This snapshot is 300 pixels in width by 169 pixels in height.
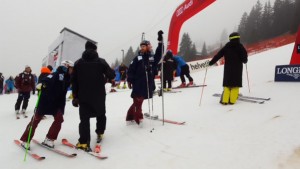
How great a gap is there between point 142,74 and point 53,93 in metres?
1.85

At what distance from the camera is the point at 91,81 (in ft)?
15.9

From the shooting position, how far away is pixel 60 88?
534cm

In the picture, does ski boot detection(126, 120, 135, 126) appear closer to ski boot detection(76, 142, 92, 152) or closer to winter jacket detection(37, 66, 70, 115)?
winter jacket detection(37, 66, 70, 115)

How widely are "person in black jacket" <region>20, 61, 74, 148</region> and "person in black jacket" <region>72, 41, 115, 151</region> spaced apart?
1.72 ft

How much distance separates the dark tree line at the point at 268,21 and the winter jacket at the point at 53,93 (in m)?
26.9

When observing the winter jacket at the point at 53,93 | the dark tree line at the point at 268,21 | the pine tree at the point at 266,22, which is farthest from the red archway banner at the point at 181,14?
the pine tree at the point at 266,22

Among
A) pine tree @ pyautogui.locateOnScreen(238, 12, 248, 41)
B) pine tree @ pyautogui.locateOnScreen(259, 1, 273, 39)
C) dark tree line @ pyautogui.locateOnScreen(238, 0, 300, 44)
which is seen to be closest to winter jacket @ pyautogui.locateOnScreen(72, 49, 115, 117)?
dark tree line @ pyautogui.locateOnScreen(238, 0, 300, 44)

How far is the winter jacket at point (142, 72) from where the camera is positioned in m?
5.97

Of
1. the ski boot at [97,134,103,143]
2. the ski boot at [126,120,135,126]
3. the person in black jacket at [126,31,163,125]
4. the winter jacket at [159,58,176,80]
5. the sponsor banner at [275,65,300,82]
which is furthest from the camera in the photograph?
the winter jacket at [159,58,176,80]

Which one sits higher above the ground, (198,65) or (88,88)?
(198,65)

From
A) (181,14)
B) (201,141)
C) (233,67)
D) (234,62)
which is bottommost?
(201,141)

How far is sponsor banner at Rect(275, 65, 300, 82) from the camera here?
8244 mm

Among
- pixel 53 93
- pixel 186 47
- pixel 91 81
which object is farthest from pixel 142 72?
pixel 186 47

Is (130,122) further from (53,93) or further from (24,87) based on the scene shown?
(24,87)
